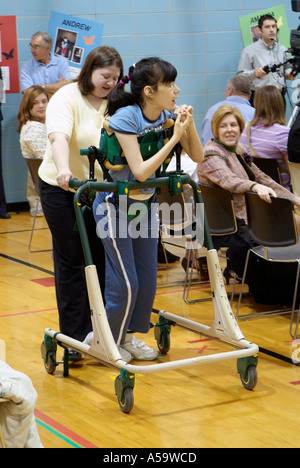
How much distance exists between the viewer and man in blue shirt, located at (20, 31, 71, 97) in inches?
341

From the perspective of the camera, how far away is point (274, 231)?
15.2 feet

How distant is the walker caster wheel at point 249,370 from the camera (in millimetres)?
3643

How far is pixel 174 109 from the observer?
3752 mm

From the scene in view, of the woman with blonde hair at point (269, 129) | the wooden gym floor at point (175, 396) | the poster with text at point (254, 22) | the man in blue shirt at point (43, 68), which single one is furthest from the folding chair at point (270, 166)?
the poster with text at point (254, 22)

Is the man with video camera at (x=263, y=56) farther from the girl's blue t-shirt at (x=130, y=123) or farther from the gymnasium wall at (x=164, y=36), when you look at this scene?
the girl's blue t-shirt at (x=130, y=123)

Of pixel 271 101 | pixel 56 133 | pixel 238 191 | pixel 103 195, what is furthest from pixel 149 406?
pixel 271 101

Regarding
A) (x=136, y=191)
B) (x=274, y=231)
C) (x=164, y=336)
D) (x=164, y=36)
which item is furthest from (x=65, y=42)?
(x=136, y=191)

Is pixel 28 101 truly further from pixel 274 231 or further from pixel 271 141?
pixel 274 231

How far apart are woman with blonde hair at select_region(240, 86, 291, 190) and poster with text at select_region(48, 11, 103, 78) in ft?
11.8

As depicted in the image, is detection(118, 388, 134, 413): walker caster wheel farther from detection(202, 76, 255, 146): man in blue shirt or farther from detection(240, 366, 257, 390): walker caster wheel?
detection(202, 76, 255, 146): man in blue shirt

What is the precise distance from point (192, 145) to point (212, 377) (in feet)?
3.86

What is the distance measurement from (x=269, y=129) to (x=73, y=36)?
12.7 feet

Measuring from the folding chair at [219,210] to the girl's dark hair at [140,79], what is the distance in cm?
148

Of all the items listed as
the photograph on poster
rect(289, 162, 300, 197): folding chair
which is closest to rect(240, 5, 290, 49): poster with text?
the photograph on poster
